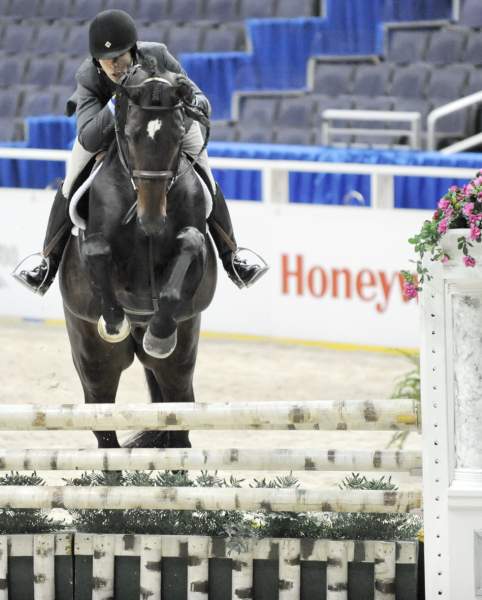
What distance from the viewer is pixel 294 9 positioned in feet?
42.3

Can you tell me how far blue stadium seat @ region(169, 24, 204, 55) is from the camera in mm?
13070

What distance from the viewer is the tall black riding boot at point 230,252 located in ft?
18.0

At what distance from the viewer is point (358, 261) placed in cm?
927

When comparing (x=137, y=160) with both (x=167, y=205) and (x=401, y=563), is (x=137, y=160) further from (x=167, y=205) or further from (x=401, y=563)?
(x=401, y=563)

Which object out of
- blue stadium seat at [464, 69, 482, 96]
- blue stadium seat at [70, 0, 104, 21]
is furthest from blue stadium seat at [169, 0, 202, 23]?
blue stadium seat at [464, 69, 482, 96]

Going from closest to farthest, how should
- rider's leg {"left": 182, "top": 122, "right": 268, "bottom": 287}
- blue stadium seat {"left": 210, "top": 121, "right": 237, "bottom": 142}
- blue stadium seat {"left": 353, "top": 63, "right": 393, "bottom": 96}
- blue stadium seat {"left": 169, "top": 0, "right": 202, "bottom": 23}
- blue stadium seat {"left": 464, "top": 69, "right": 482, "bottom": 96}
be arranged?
1. rider's leg {"left": 182, "top": 122, "right": 268, "bottom": 287}
2. blue stadium seat {"left": 464, "top": 69, "right": 482, "bottom": 96}
3. blue stadium seat {"left": 353, "top": 63, "right": 393, "bottom": 96}
4. blue stadium seat {"left": 210, "top": 121, "right": 237, "bottom": 142}
5. blue stadium seat {"left": 169, "top": 0, "right": 202, "bottom": 23}

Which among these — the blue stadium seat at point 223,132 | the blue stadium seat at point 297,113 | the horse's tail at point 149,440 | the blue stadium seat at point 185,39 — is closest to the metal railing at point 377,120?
the blue stadium seat at point 297,113

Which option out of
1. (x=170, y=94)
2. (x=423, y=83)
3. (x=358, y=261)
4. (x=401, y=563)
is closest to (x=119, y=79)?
(x=170, y=94)

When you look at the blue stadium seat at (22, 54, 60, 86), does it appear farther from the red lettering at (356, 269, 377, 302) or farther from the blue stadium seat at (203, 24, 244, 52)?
the red lettering at (356, 269, 377, 302)

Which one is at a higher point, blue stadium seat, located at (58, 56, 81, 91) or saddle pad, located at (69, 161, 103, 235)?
saddle pad, located at (69, 161, 103, 235)

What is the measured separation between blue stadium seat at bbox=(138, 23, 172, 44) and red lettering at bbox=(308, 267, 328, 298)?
14.6 ft

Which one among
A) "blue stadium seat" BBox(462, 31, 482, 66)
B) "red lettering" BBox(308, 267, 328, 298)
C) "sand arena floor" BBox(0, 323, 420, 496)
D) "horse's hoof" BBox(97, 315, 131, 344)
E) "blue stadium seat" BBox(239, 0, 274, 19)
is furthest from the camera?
"blue stadium seat" BBox(239, 0, 274, 19)

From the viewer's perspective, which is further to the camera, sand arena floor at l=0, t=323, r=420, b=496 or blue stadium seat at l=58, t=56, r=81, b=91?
blue stadium seat at l=58, t=56, r=81, b=91

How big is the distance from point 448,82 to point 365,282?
2954 millimetres
